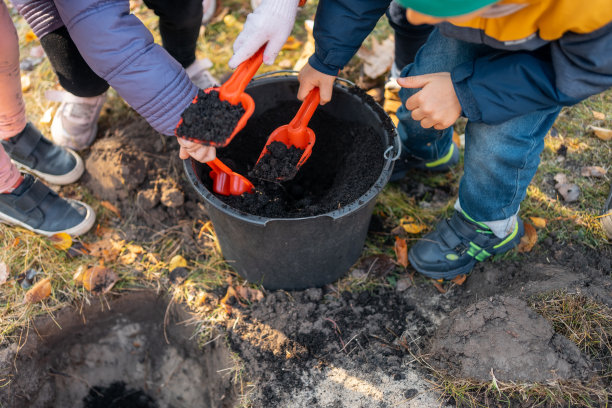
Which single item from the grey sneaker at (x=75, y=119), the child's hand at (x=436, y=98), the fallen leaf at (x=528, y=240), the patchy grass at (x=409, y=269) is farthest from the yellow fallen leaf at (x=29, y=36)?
the fallen leaf at (x=528, y=240)

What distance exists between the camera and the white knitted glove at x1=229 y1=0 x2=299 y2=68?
1.27 m

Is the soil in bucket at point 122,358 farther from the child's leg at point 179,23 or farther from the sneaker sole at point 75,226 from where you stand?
the child's leg at point 179,23

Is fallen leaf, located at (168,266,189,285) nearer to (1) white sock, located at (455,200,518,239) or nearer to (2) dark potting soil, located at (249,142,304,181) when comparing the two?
(2) dark potting soil, located at (249,142,304,181)

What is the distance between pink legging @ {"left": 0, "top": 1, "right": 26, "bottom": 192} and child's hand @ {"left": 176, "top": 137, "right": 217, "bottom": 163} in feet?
2.41

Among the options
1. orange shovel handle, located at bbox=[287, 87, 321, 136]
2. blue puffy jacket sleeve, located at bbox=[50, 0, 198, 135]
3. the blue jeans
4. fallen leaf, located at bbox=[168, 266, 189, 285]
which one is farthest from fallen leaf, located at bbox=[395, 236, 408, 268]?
blue puffy jacket sleeve, located at bbox=[50, 0, 198, 135]

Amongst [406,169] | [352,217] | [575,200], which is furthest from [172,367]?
[575,200]

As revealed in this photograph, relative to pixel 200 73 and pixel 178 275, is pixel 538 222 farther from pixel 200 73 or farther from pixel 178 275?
pixel 200 73

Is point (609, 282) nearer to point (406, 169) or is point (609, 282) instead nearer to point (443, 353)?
point (443, 353)

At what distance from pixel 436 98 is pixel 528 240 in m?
0.82

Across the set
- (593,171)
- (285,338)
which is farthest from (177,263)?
(593,171)

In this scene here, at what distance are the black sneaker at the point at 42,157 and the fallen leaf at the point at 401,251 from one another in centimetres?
149

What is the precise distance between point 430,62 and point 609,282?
979mm

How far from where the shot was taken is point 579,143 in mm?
2135

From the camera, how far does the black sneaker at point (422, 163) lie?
6.68 ft
